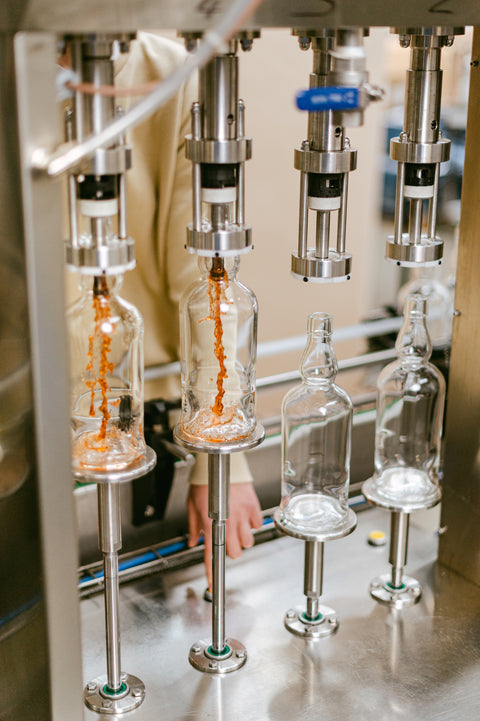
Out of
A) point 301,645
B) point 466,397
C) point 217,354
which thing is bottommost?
point 301,645

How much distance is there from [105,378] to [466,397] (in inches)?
19.2

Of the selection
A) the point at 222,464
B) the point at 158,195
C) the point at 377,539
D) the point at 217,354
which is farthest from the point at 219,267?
the point at 158,195

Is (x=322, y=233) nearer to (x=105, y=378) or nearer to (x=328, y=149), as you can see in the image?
(x=328, y=149)

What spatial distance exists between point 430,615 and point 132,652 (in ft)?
1.21

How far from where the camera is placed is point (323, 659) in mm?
1022

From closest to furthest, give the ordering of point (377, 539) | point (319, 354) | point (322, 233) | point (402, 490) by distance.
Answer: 1. point (322, 233)
2. point (319, 354)
3. point (402, 490)
4. point (377, 539)

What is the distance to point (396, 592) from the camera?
114cm

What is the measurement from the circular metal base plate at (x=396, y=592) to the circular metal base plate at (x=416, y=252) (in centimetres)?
44

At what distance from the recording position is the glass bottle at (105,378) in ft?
2.78

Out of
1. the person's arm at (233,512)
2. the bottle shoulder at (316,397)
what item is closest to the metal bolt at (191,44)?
the bottle shoulder at (316,397)

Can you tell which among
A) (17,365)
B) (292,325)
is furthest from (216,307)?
(292,325)

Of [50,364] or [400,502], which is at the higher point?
[50,364]

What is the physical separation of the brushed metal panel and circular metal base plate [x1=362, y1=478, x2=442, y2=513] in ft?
0.32

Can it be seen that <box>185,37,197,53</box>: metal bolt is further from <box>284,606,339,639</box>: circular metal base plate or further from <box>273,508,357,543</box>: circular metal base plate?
<box>284,606,339,639</box>: circular metal base plate
